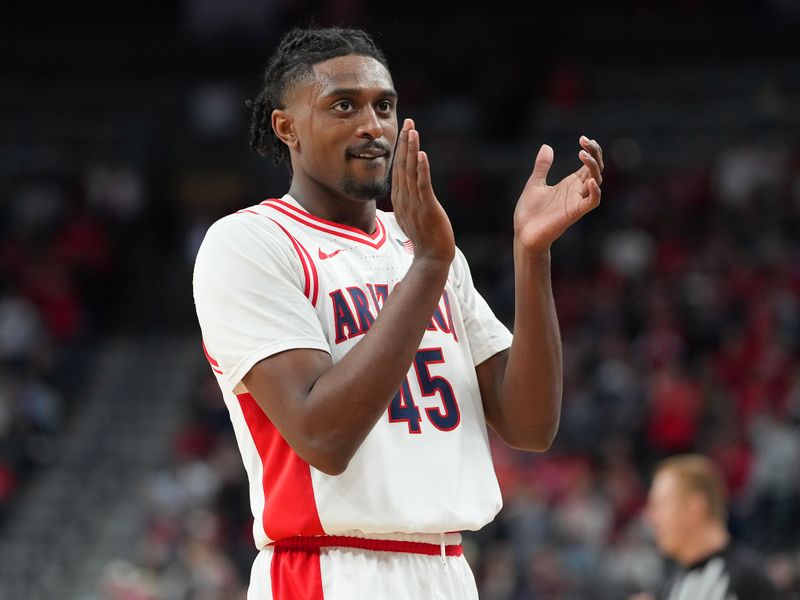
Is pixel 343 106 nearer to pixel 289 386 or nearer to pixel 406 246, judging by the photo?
pixel 406 246

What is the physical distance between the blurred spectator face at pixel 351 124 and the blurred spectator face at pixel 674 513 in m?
3.01

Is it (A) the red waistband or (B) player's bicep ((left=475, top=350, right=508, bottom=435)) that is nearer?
(A) the red waistband

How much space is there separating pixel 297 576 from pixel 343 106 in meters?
1.13

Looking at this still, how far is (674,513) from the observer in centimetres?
573

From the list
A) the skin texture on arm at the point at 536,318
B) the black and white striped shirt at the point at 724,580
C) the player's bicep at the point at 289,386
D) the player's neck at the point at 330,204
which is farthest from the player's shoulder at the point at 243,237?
the black and white striped shirt at the point at 724,580

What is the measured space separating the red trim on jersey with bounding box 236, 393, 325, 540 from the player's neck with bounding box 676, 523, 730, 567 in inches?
120

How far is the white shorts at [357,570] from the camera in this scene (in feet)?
9.82

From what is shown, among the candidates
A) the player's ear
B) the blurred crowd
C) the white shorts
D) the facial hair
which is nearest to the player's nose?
the facial hair

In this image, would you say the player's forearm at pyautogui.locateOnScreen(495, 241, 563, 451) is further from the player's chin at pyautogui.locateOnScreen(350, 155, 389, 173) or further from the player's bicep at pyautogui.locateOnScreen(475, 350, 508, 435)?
the player's chin at pyautogui.locateOnScreen(350, 155, 389, 173)

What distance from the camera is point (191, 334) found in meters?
17.9

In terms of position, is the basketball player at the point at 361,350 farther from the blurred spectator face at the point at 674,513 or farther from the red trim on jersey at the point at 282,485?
the blurred spectator face at the point at 674,513

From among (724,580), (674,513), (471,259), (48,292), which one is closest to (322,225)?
(724,580)

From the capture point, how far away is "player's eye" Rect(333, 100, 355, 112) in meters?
3.18

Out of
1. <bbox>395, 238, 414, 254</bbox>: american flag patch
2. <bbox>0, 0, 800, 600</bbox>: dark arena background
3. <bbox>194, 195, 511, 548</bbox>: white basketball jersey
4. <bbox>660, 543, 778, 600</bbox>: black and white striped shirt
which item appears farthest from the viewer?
<bbox>0, 0, 800, 600</bbox>: dark arena background
